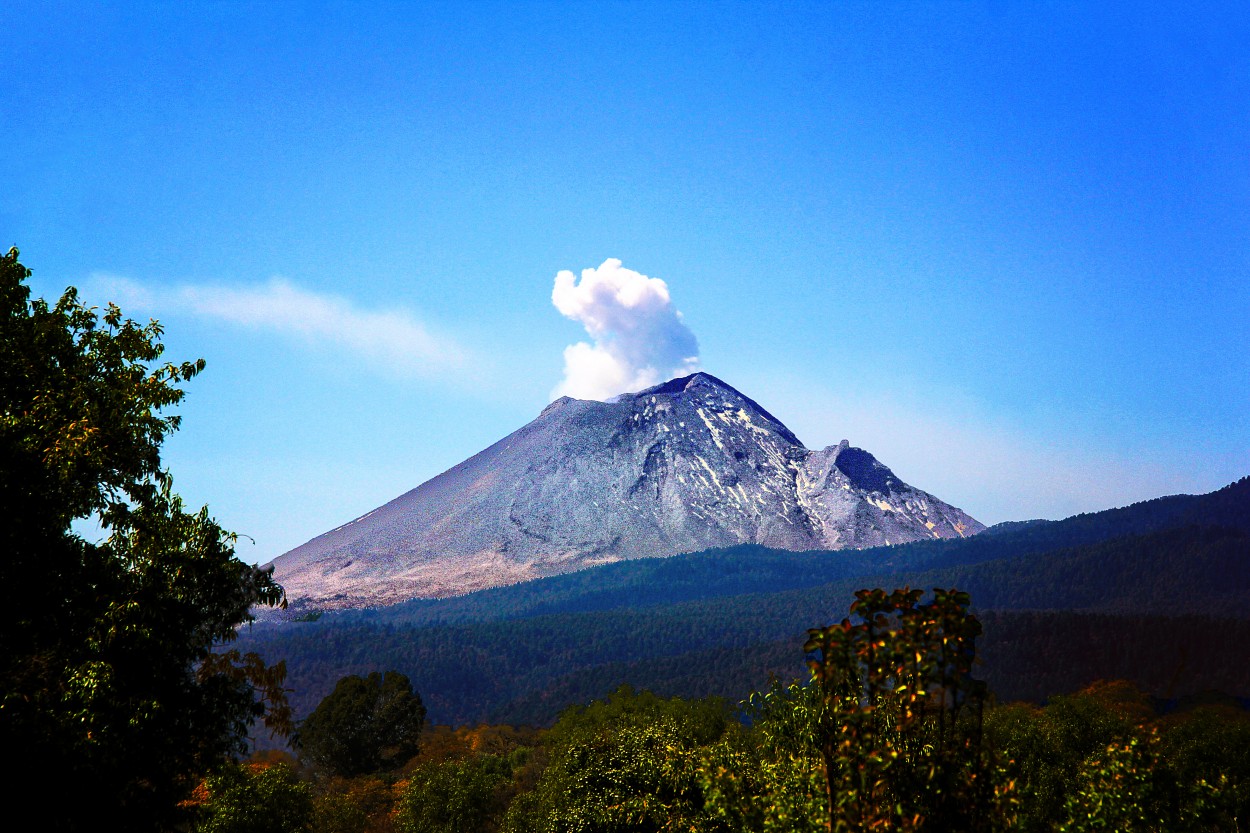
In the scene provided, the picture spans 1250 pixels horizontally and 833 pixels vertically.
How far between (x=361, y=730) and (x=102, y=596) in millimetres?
87814

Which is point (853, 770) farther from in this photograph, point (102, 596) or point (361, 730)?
point (361, 730)

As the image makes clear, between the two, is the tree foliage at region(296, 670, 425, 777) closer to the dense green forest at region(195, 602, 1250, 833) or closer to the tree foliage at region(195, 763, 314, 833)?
the dense green forest at region(195, 602, 1250, 833)

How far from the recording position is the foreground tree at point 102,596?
15.3 meters

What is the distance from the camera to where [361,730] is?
3848 inches

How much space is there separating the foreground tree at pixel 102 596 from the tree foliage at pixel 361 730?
83.7 metres

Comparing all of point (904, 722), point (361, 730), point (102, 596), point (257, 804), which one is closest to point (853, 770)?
point (904, 722)

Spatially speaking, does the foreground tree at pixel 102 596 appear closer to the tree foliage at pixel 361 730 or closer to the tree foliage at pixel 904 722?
the tree foliage at pixel 904 722

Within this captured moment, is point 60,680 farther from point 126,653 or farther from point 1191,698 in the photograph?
point 1191,698

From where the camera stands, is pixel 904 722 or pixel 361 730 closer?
pixel 904 722

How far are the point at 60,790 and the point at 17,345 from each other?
25.5 feet

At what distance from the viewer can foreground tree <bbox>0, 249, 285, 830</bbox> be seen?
15.3 m

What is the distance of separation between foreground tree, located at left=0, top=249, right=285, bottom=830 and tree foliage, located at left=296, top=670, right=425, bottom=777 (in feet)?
275

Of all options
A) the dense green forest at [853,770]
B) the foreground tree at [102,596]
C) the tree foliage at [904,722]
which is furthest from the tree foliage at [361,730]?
the tree foliage at [904,722]

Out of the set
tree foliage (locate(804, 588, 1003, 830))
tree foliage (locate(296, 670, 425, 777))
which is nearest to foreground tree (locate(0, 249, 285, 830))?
tree foliage (locate(804, 588, 1003, 830))
